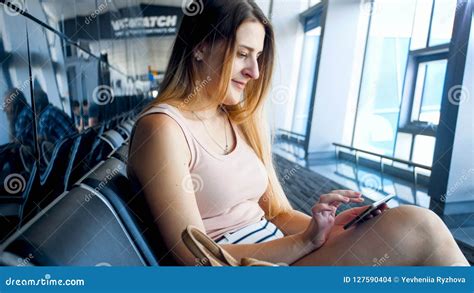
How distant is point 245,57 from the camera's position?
0.83m

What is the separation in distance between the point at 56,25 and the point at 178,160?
607 mm

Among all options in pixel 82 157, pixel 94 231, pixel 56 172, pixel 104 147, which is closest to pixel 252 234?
pixel 94 231

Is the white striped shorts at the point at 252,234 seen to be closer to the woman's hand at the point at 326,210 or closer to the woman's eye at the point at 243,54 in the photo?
the woman's hand at the point at 326,210

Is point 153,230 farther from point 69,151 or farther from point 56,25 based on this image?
point 56,25

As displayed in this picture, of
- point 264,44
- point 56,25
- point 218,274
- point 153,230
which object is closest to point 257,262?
point 218,274

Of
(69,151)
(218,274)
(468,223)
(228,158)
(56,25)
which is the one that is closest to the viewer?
(218,274)

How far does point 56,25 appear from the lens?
965mm

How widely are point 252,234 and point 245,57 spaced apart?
413mm

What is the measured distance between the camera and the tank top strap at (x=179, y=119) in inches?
27.6

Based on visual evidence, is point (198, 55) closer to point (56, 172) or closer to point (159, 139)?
point (159, 139)

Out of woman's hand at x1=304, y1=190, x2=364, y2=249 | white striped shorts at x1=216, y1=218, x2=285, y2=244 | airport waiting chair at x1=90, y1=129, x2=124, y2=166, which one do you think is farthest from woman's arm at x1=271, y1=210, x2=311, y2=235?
airport waiting chair at x1=90, y1=129, x2=124, y2=166

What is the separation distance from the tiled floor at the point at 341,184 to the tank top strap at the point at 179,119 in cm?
55

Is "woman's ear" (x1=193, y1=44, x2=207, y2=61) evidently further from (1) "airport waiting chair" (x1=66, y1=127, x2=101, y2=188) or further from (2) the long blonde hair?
(1) "airport waiting chair" (x1=66, y1=127, x2=101, y2=188)

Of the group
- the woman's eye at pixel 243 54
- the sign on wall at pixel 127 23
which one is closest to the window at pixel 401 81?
the woman's eye at pixel 243 54
